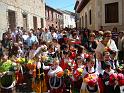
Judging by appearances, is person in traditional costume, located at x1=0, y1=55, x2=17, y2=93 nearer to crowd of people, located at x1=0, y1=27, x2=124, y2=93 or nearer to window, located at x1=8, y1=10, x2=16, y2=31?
crowd of people, located at x1=0, y1=27, x2=124, y2=93

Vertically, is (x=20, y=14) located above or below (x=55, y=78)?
above

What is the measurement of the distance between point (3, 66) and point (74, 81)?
1917mm

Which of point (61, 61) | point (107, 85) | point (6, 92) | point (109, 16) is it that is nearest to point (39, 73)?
point (61, 61)

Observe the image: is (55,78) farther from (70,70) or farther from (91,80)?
(91,80)

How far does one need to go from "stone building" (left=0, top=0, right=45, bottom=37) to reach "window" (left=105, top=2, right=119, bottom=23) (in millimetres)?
6390

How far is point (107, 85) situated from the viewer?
7.28 m

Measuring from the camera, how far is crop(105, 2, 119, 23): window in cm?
1661

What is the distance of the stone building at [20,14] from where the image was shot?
67.8 feet

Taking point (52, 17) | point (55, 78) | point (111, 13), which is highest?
point (52, 17)

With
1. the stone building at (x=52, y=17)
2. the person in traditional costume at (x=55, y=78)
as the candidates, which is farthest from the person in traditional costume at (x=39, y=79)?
the stone building at (x=52, y=17)

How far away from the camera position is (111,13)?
1694cm

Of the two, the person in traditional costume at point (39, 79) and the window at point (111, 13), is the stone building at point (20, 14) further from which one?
the person in traditional costume at point (39, 79)

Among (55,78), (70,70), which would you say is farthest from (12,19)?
(55,78)

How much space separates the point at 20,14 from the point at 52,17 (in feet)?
111
